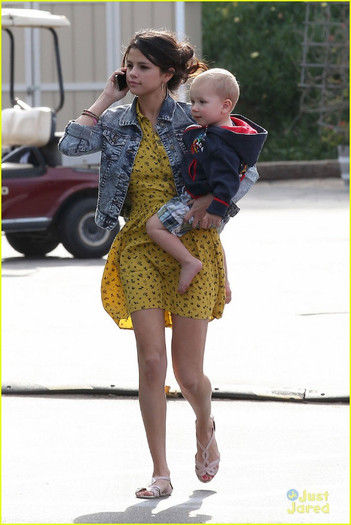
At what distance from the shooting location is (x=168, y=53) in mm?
4625

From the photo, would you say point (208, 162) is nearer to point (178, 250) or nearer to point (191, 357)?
point (178, 250)

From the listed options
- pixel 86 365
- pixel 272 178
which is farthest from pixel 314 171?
pixel 86 365

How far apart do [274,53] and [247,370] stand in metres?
19.5

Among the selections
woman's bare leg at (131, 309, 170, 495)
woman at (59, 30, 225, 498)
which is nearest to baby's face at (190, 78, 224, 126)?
woman at (59, 30, 225, 498)

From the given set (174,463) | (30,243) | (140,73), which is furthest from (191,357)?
(30,243)

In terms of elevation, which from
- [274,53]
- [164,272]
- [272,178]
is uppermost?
[164,272]

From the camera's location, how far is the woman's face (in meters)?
4.60

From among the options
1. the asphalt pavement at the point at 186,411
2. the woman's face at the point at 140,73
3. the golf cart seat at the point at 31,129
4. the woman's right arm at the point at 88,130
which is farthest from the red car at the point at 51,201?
the woman's face at the point at 140,73

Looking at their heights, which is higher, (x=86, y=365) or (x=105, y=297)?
(x=105, y=297)

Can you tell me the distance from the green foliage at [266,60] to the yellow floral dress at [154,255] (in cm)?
2025

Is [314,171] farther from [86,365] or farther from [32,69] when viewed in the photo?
[86,365]

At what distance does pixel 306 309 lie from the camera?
351 inches

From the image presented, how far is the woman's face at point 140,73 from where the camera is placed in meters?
4.60

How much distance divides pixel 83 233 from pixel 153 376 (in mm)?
7499
